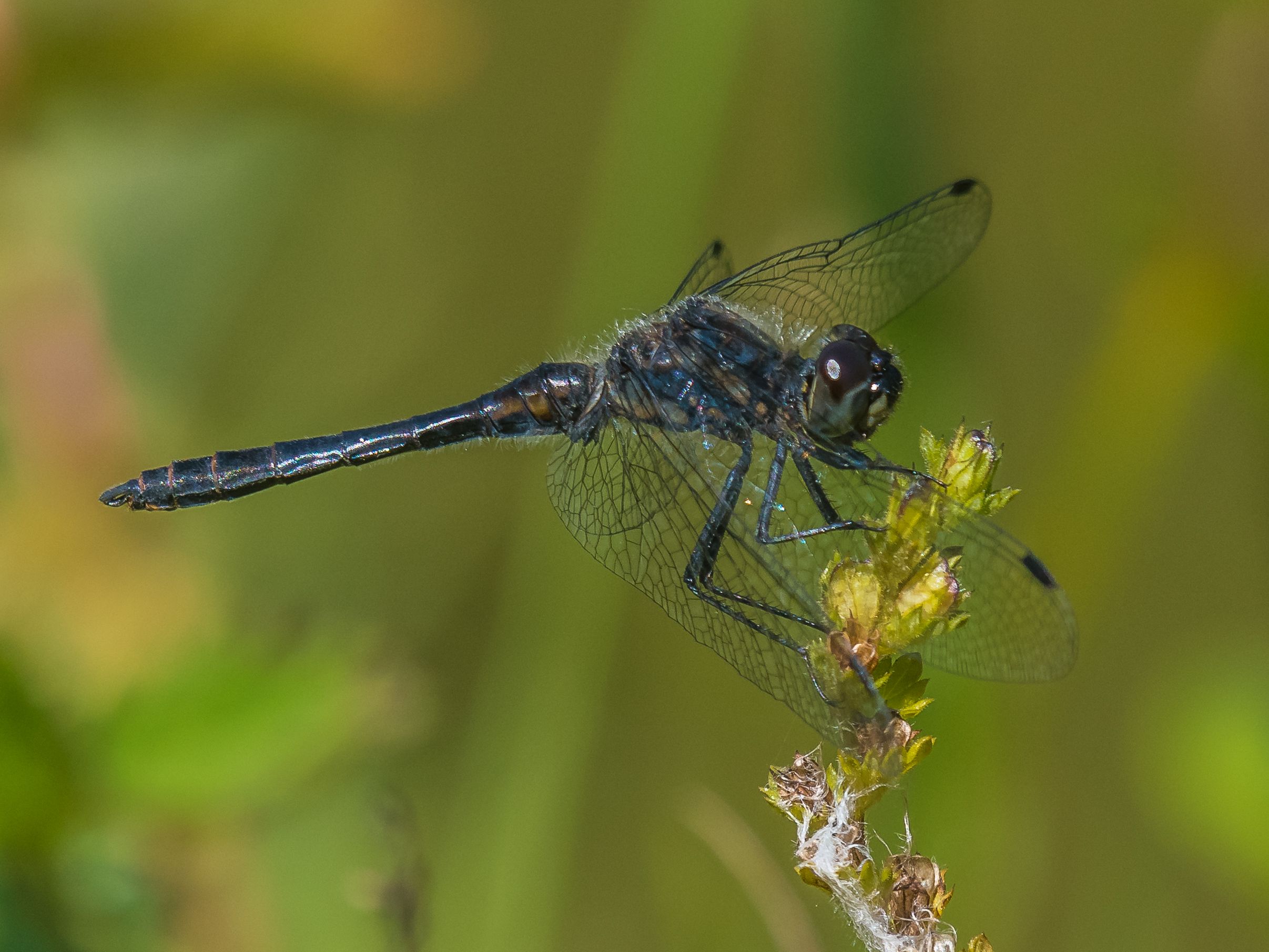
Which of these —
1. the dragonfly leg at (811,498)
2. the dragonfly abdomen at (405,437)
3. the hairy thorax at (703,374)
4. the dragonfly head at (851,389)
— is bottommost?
the dragonfly leg at (811,498)

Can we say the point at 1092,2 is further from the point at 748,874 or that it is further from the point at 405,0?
the point at 748,874

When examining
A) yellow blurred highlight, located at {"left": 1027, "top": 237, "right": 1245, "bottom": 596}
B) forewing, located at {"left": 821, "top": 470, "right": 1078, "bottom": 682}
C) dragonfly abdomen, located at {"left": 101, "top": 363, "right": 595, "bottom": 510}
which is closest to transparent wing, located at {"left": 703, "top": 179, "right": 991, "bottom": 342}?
dragonfly abdomen, located at {"left": 101, "top": 363, "right": 595, "bottom": 510}

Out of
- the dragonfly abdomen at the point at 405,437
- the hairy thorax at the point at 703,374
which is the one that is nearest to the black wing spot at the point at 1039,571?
the hairy thorax at the point at 703,374

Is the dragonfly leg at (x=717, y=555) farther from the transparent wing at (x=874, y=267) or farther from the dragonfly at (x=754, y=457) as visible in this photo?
the transparent wing at (x=874, y=267)

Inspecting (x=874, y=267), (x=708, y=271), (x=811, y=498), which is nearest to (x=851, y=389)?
(x=811, y=498)

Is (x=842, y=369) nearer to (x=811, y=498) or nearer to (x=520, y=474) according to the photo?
(x=811, y=498)

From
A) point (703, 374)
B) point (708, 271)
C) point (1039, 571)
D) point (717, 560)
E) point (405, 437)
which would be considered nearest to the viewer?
point (1039, 571)
